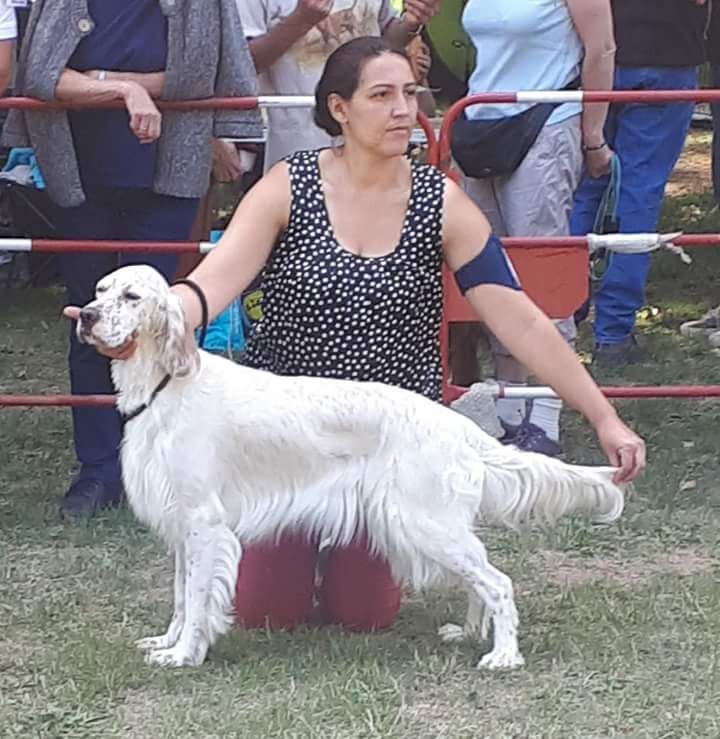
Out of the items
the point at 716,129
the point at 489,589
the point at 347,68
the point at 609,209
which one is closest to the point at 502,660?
the point at 489,589

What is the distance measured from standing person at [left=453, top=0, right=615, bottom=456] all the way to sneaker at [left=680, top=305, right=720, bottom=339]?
6.89 ft

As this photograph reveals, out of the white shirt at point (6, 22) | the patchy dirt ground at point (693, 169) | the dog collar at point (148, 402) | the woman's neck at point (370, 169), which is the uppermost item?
the white shirt at point (6, 22)

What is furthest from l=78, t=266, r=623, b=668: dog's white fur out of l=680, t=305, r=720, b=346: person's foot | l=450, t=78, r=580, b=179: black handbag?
l=680, t=305, r=720, b=346: person's foot

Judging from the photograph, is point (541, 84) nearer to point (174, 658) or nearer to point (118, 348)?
point (118, 348)

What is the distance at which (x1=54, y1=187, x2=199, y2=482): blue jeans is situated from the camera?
5.12 m

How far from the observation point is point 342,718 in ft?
12.0

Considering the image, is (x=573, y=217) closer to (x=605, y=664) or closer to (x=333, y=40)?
(x=333, y=40)

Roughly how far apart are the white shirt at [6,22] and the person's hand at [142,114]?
13.0 inches

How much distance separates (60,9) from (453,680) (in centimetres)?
210

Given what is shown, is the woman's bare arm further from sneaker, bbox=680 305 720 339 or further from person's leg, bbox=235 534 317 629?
sneaker, bbox=680 305 720 339

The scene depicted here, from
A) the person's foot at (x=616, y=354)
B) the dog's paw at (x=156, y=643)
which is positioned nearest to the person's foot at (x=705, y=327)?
the person's foot at (x=616, y=354)

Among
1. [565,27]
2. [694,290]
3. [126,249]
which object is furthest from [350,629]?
[694,290]

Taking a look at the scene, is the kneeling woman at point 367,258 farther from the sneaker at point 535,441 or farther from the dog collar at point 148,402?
the sneaker at point 535,441

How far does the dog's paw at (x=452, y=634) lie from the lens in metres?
4.14
